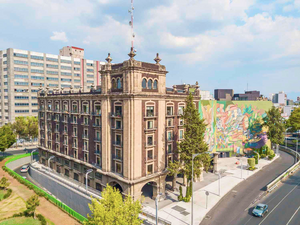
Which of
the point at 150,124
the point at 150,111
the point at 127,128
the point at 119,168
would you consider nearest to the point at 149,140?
the point at 150,124

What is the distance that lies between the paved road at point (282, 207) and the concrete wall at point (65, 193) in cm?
2975

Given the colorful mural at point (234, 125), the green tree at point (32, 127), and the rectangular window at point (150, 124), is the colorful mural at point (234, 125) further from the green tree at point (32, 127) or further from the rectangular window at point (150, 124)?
the green tree at point (32, 127)

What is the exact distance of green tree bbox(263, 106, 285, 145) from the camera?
71562mm

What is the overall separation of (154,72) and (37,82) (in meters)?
92.1

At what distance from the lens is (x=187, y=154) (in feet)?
138

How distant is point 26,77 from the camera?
106438mm

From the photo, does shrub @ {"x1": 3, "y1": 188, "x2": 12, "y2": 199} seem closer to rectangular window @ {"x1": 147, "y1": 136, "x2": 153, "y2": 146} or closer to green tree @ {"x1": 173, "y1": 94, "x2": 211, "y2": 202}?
rectangular window @ {"x1": 147, "y1": 136, "x2": 153, "y2": 146}

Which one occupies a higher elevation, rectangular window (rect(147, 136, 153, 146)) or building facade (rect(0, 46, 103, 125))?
building facade (rect(0, 46, 103, 125))

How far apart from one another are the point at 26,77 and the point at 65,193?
83362 millimetres

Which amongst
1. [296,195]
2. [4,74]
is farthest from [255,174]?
[4,74]

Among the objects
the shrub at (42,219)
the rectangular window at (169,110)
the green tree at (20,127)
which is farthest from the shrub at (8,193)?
the green tree at (20,127)

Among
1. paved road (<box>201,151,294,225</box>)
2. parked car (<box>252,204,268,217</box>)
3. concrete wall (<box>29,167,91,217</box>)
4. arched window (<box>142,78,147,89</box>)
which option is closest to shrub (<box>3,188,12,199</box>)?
concrete wall (<box>29,167,91,217</box>)

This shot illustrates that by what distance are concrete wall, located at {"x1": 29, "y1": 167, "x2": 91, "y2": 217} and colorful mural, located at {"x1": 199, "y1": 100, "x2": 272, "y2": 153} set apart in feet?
135

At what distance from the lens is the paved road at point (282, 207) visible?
34.0m
